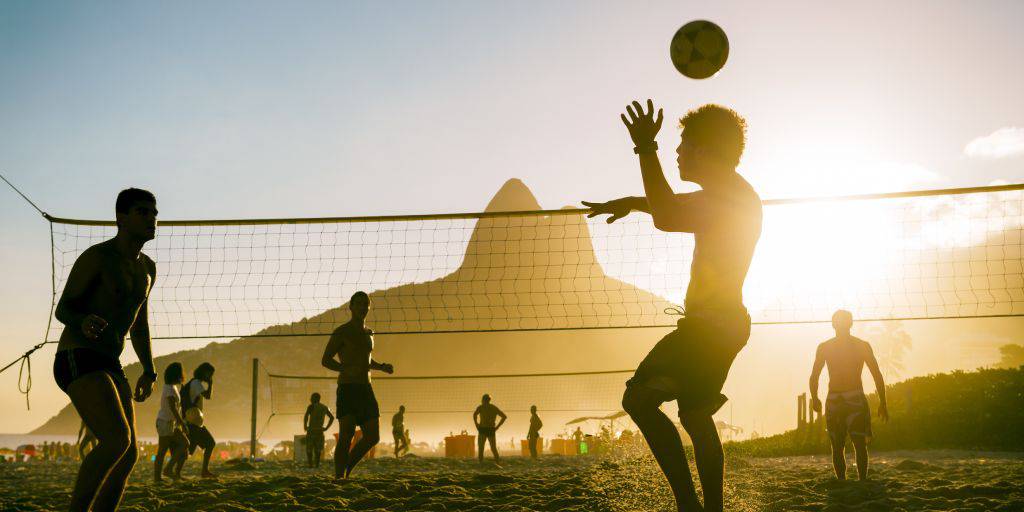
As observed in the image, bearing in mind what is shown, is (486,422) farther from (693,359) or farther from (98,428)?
(693,359)

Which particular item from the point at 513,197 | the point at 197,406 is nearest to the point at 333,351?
the point at 197,406

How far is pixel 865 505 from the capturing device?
17.4 feet

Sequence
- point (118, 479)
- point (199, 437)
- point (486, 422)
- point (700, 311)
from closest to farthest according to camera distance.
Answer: point (700, 311), point (118, 479), point (199, 437), point (486, 422)

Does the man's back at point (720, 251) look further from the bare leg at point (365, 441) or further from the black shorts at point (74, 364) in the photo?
the bare leg at point (365, 441)

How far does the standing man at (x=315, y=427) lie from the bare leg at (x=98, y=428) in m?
9.45

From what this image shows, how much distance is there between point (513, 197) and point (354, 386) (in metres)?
185

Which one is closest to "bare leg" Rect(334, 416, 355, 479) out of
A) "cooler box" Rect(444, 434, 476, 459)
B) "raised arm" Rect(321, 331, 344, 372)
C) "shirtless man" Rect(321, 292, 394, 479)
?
"shirtless man" Rect(321, 292, 394, 479)

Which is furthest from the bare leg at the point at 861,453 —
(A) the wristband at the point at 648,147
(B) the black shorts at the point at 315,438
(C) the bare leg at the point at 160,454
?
(B) the black shorts at the point at 315,438

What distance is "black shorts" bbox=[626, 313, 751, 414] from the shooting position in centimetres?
319

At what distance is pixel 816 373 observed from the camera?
7.34 meters

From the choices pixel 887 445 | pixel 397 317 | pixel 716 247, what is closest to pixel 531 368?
pixel 397 317

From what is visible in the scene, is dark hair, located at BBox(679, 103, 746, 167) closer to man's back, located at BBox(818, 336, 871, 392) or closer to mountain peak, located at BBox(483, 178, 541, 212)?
man's back, located at BBox(818, 336, 871, 392)

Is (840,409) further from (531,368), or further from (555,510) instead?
(531,368)

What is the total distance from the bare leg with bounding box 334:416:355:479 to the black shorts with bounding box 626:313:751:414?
379 centimetres
